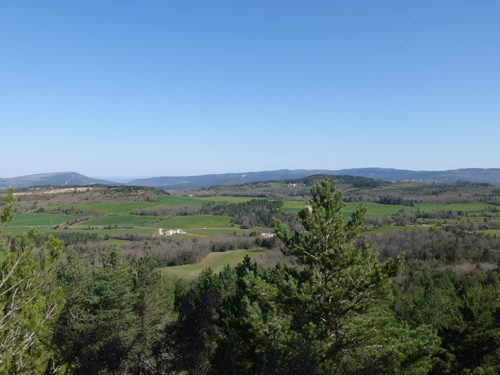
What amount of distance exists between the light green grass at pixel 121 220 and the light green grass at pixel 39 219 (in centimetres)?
663

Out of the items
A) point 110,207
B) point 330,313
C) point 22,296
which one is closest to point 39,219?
point 110,207

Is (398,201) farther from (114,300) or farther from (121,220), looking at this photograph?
(114,300)

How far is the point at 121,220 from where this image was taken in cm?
7825

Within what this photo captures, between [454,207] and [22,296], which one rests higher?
[22,296]

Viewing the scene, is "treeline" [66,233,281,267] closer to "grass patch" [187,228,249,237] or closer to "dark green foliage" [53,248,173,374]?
"grass patch" [187,228,249,237]

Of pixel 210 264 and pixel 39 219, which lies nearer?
pixel 210 264

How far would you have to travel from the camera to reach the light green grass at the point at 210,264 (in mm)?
45938

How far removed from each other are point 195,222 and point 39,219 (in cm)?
3793

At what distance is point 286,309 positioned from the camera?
1012cm

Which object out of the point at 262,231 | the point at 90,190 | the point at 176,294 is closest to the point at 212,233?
the point at 262,231

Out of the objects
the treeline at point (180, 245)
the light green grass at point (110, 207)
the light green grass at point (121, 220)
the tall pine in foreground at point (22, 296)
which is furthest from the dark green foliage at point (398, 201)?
the tall pine in foreground at point (22, 296)

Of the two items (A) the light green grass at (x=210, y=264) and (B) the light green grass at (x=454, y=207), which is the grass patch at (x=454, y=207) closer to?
(B) the light green grass at (x=454, y=207)

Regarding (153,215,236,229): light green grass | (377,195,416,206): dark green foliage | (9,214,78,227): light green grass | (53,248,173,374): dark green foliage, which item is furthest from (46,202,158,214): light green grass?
(377,195,416,206): dark green foliage

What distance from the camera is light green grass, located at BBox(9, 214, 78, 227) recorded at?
69.1 m
